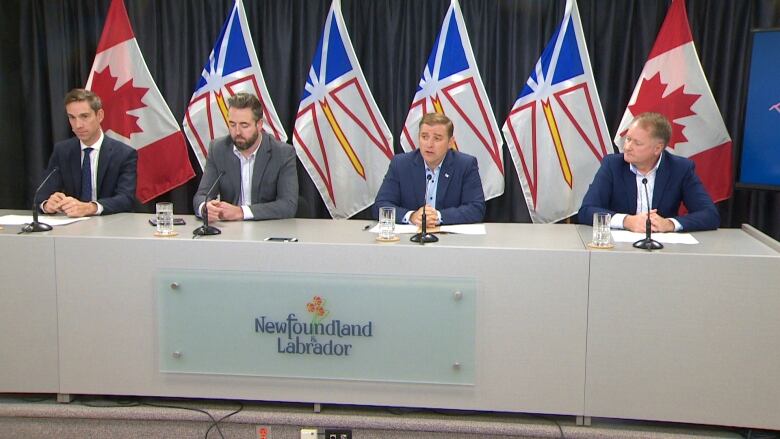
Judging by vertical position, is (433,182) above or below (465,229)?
above

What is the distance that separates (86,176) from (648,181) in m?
2.77

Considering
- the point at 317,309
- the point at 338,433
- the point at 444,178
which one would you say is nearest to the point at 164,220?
the point at 317,309

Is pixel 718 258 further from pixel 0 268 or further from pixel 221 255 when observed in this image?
pixel 0 268

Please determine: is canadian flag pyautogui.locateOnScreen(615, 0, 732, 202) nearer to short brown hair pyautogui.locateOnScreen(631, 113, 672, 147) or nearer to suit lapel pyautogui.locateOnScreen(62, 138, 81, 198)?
short brown hair pyautogui.locateOnScreen(631, 113, 672, 147)

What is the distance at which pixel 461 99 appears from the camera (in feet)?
14.1

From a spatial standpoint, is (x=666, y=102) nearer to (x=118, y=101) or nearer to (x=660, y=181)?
(x=660, y=181)

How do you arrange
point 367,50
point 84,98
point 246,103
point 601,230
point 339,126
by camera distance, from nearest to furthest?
point 601,230 → point 246,103 → point 84,98 → point 339,126 → point 367,50

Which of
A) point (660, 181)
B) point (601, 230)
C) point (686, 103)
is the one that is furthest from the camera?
point (686, 103)

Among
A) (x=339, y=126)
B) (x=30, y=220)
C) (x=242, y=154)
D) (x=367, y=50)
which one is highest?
(x=367, y=50)

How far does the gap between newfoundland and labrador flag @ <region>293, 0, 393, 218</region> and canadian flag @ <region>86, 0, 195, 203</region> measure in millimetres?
795

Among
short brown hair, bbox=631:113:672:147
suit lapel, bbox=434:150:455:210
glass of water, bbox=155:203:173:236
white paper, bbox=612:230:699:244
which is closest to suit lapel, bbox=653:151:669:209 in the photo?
short brown hair, bbox=631:113:672:147

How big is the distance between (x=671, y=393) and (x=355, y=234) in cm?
129

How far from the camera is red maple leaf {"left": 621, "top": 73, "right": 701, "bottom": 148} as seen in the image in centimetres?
406

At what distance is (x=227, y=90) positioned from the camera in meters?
4.39
